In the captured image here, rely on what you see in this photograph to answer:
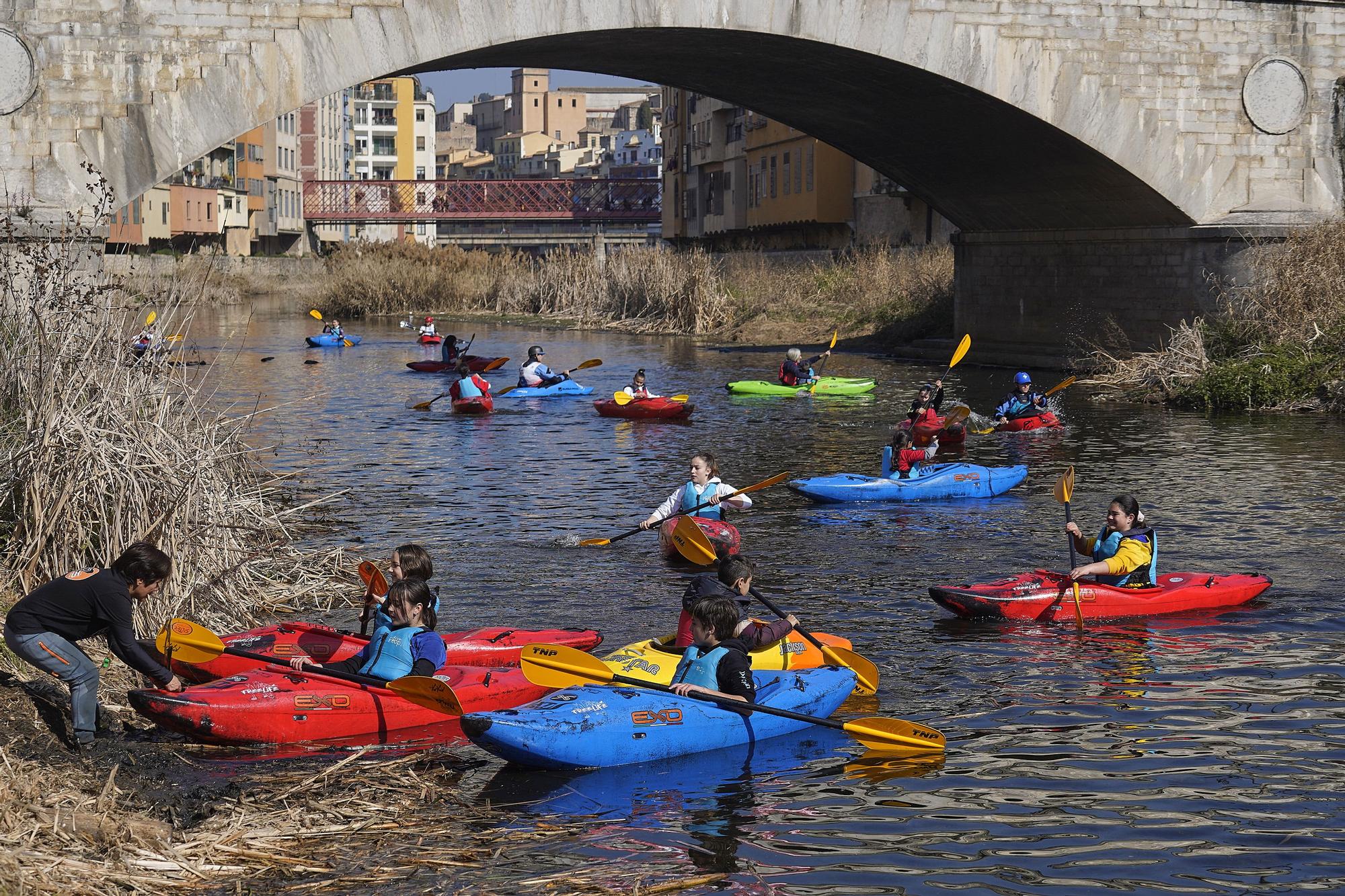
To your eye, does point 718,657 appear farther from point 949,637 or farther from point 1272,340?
point 1272,340

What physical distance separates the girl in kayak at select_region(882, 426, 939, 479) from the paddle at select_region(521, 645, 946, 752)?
275 inches

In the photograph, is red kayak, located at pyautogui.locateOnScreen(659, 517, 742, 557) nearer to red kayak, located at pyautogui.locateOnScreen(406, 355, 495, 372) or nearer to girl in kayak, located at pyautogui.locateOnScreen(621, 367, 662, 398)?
girl in kayak, located at pyautogui.locateOnScreen(621, 367, 662, 398)

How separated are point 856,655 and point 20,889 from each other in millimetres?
4363

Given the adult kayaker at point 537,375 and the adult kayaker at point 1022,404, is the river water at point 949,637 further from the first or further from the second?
the adult kayaker at point 537,375

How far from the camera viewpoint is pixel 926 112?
883 inches

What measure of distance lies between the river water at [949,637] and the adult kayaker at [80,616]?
1628 millimetres

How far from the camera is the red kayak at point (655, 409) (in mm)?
19656

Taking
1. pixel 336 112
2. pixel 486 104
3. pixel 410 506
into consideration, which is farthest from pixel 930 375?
pixel 486 104

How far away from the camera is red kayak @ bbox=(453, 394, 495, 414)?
2084 centimetres

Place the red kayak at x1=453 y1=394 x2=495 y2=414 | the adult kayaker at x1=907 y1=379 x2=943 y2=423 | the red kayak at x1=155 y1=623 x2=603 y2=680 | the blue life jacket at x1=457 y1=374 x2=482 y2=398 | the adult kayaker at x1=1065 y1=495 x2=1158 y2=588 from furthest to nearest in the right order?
the blue life jacket at x1=457 y1=374 x2=482 y2=398 < the red kayak at x1=453 y1=394 x2=495 y2=414 < the adult kayaker at x1=907 y1=379 x2=943 y2=423 < the adult kayaker at x1=1065 y1=495 x2=1158 y2=588 < the red kayak at x1=155 y1=623 x2=603 y2=680

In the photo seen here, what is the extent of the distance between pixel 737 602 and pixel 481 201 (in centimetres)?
5201

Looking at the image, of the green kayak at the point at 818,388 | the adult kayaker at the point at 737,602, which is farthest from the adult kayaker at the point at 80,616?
the green kayak at the point at 818,388

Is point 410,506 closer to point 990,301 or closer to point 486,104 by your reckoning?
point 990,301

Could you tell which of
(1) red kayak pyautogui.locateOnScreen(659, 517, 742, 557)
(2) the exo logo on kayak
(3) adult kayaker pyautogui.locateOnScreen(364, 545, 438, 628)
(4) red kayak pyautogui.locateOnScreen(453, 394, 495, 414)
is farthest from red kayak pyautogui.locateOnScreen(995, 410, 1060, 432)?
(2) the exo logo on kayak
